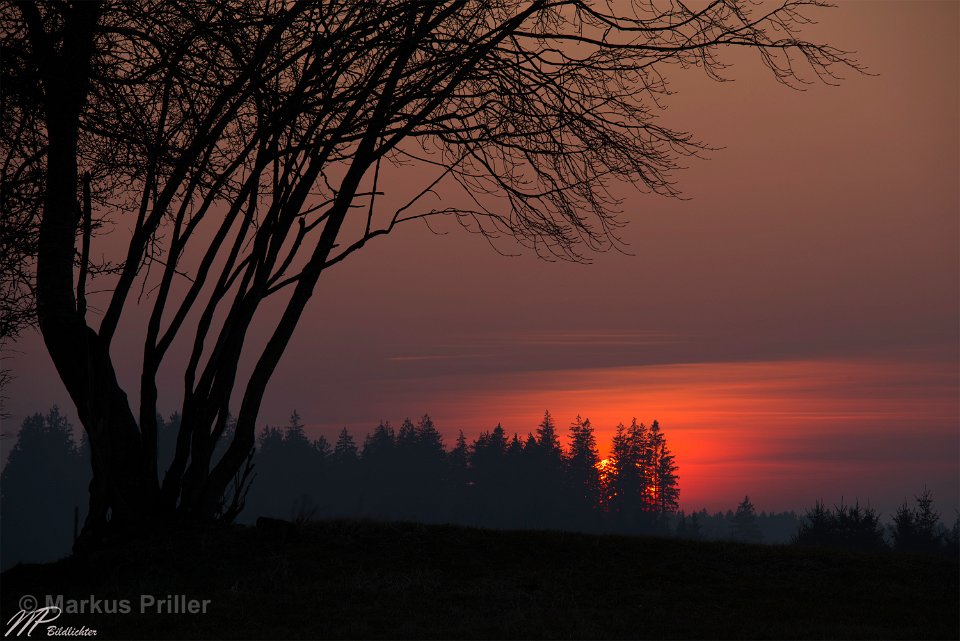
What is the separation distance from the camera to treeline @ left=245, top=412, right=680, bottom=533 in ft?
309

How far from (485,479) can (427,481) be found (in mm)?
6849

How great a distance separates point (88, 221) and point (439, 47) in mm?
4885

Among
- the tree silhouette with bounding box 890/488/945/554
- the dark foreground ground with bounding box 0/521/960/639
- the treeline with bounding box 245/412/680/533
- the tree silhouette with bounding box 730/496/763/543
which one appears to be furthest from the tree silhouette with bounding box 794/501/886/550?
the tree silhouette with bounding box 730/496/763/543

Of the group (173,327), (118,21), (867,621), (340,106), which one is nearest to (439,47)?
(340,106)

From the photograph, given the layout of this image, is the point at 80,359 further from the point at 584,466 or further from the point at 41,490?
the point at 41,490

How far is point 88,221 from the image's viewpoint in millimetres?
11438

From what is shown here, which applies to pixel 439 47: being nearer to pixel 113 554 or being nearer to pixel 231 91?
pixel 231 91

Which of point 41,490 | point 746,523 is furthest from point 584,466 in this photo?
point 41,490

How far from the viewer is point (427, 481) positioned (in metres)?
107
